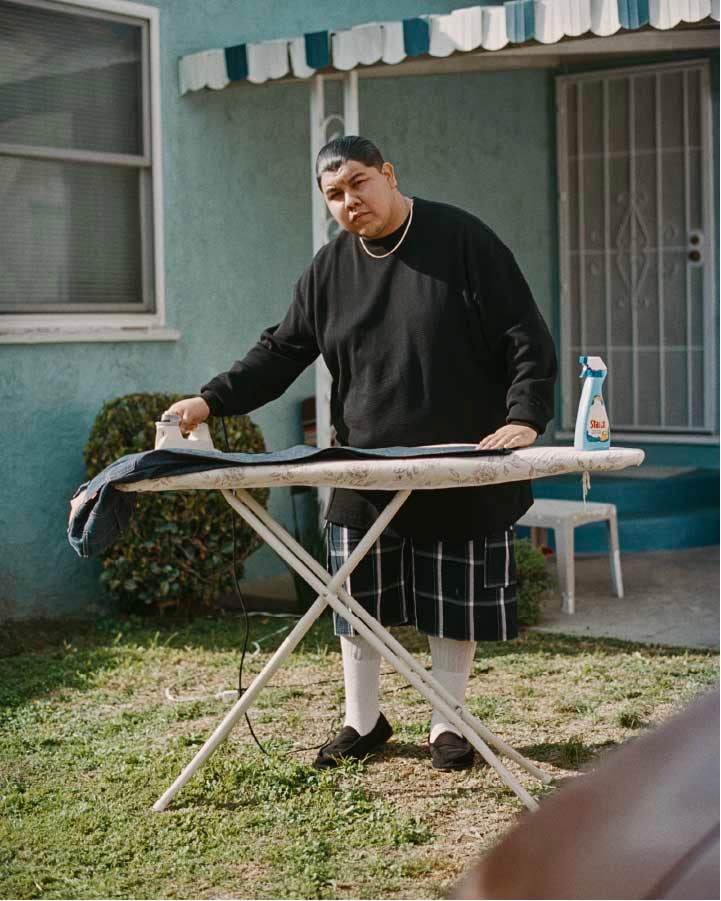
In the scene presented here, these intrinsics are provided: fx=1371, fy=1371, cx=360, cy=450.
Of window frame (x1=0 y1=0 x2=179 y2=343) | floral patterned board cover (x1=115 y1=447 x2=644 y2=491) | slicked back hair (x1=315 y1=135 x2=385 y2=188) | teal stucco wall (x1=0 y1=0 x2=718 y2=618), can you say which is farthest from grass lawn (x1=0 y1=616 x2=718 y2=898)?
slicked back hair (x1=315 y1=135 x2=385 y2=188)

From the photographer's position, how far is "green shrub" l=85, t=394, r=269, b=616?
6.23 metres

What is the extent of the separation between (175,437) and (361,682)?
962 millimetres

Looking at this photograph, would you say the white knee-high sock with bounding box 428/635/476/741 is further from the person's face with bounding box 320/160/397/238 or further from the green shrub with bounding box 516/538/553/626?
the green shrub with bounding box 516/538/553/626

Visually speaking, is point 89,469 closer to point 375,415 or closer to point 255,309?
point 255,309

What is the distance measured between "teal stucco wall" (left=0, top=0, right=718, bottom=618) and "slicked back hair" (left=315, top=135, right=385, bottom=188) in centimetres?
286

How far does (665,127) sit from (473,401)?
19.6 feet

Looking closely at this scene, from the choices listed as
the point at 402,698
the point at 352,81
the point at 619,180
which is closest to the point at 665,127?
the point at 619,180

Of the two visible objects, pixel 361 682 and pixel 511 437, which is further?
pixel 361 682

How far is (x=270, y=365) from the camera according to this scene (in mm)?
4180

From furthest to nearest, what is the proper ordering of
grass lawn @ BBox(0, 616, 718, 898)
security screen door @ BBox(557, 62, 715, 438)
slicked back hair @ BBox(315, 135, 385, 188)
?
security screen door @ BBox(557, 62, 715, 438), slicked back hair @ BBox(315, 135, 385, 188), grass lawn @ BBox(0, 616, 718, 898)

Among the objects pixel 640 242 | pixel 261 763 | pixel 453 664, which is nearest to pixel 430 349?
pixel 453 664

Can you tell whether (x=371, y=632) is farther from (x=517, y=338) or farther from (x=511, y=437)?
(x=517, y=338)

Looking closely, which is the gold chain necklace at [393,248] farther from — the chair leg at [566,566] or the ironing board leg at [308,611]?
the chair leg at [566,566]

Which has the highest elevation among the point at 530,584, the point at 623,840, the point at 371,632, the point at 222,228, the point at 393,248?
the point at 222,228
